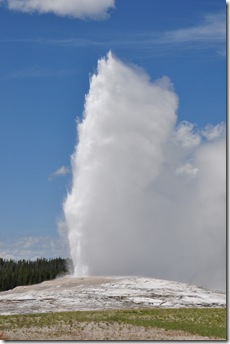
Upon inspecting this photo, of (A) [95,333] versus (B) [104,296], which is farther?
(B) [104,296]

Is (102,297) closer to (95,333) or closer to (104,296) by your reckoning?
(104,296)

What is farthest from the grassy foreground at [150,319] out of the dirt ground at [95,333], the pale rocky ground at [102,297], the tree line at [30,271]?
the tree line at [30,271]

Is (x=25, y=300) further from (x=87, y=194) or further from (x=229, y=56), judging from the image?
(x=229, y=56)

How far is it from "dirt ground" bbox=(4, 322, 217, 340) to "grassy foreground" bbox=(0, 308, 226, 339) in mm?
1654

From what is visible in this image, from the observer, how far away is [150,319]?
47938mm

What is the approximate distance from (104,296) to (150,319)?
17.3 m

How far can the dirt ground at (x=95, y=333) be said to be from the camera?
3659 centimetres

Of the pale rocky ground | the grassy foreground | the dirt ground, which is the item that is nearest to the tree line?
the pale rocky ground

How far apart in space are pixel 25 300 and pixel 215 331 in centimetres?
2774

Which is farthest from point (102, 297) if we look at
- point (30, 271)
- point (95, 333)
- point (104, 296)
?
point (30, 271)

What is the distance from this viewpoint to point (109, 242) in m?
100

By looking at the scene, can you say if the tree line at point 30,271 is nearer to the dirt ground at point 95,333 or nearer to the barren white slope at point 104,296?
the barren white slope at point 104,296

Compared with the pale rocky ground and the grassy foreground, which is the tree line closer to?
the pale rocky ground

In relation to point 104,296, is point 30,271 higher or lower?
higher
